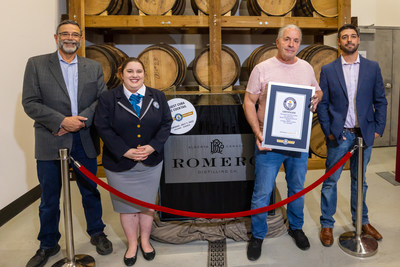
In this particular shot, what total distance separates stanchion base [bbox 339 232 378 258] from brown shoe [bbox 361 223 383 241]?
0.24 ft

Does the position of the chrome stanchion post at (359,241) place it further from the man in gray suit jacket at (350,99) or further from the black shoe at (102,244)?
the black shoe at (102,244)

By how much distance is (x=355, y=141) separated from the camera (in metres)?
2.65

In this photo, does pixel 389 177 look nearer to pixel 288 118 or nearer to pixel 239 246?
pixel 239 246

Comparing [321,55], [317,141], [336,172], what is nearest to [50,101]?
[336,172]

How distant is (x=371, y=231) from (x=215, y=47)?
2.70m

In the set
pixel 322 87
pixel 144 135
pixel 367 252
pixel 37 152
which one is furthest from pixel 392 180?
pixel 37 152

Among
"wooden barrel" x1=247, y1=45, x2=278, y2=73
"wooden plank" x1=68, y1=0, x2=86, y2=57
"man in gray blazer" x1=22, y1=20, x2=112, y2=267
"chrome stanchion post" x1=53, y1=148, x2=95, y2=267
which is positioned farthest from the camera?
"wooden barrel" x1=247, y1=45, x2=278, y2=73

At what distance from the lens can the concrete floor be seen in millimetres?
2646

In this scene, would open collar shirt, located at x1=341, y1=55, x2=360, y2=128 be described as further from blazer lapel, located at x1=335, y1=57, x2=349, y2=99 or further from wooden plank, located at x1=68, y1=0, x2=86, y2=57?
wooden plank, located at x1=68, y1=0, x2=86, y2=57

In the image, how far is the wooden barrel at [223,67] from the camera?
4.55 m

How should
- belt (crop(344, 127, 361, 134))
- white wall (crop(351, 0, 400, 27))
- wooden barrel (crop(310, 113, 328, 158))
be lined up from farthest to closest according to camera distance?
→ white wall (crop(351, 0, 400, 27)) → wooden barrel (crop(310, 113, 328, 158)) → belt (crop(344, 127, 361, 134))

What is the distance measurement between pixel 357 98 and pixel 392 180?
2.43m

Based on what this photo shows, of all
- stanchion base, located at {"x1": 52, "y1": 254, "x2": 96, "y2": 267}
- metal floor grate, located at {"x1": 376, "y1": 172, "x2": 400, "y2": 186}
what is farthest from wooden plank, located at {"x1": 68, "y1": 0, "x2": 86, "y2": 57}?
metal floor grate, located at {"x1": 376, "y1": 172, "x2": 400, "y2": 186}

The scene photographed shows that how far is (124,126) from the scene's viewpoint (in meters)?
2.41
